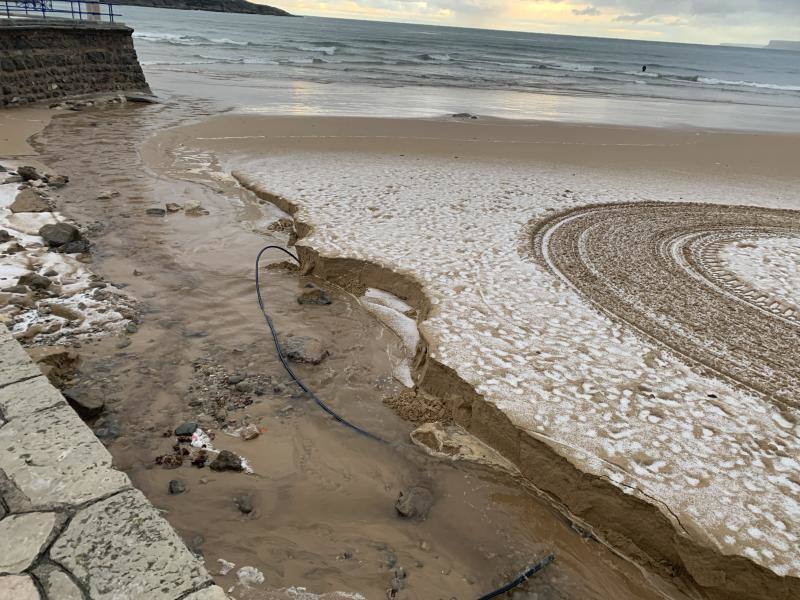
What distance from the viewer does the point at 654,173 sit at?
12.8m

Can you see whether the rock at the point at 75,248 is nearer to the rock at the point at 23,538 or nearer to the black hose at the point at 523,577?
the rock at the point at 23,538

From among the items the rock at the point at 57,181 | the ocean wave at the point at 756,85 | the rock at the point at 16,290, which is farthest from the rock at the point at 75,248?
the ocean wave at the point at 756,85

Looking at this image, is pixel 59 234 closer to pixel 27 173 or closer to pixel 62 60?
pixel 27 173

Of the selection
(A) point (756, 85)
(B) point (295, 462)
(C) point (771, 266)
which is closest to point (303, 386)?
(B) point (295, 462)

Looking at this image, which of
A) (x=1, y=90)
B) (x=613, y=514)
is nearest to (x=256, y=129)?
(x=1, y=90)

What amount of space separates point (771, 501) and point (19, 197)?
937 cm

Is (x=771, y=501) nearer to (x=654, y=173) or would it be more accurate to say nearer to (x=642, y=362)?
(x=642, y=362)

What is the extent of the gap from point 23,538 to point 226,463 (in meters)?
1.48

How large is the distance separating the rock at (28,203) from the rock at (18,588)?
7039 millimetres

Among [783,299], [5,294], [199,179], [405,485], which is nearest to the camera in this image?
[405,485]

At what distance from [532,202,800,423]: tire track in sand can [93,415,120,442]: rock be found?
4.73 m

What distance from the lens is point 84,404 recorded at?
4004 mm

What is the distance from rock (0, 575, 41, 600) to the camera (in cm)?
205

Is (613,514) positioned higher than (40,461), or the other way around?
(40,461)
